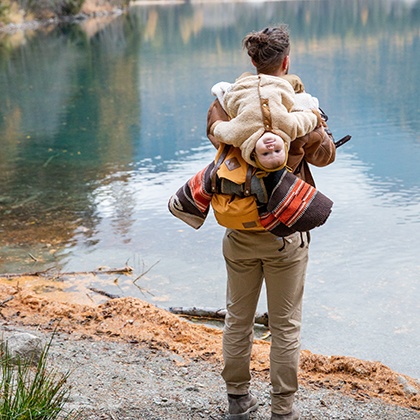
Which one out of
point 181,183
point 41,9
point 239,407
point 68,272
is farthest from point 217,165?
point 41,9

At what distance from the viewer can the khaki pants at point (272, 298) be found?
2.71 meters

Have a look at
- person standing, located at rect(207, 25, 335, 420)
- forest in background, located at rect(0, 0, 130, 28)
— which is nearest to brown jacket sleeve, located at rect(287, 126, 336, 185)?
person standing, located at rect(207, 25, 335, 420)

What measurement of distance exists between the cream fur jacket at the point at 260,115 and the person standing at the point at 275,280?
0.10 metres

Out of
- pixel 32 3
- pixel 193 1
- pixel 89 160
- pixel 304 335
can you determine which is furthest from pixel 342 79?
pixel 193 1

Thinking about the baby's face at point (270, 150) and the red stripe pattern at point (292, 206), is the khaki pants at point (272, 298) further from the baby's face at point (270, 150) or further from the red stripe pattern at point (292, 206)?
the baby's face at point (270, 150)

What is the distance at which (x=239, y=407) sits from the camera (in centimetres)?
296

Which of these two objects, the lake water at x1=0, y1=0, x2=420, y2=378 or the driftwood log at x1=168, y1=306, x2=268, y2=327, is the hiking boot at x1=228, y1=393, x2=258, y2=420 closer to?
the lake water at x1=0, y1=0, x2=420, y2=378

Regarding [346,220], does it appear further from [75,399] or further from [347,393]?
[75,399]

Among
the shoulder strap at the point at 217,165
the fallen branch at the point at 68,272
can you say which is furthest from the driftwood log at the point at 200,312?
the shoulder strap at the point at 217,165

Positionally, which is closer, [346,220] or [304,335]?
[304,335]

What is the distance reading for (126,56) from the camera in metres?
23.8

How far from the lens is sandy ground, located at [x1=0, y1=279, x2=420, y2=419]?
3102 mm

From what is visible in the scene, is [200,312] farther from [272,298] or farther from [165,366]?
[272,298]

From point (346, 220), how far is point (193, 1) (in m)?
61.2
